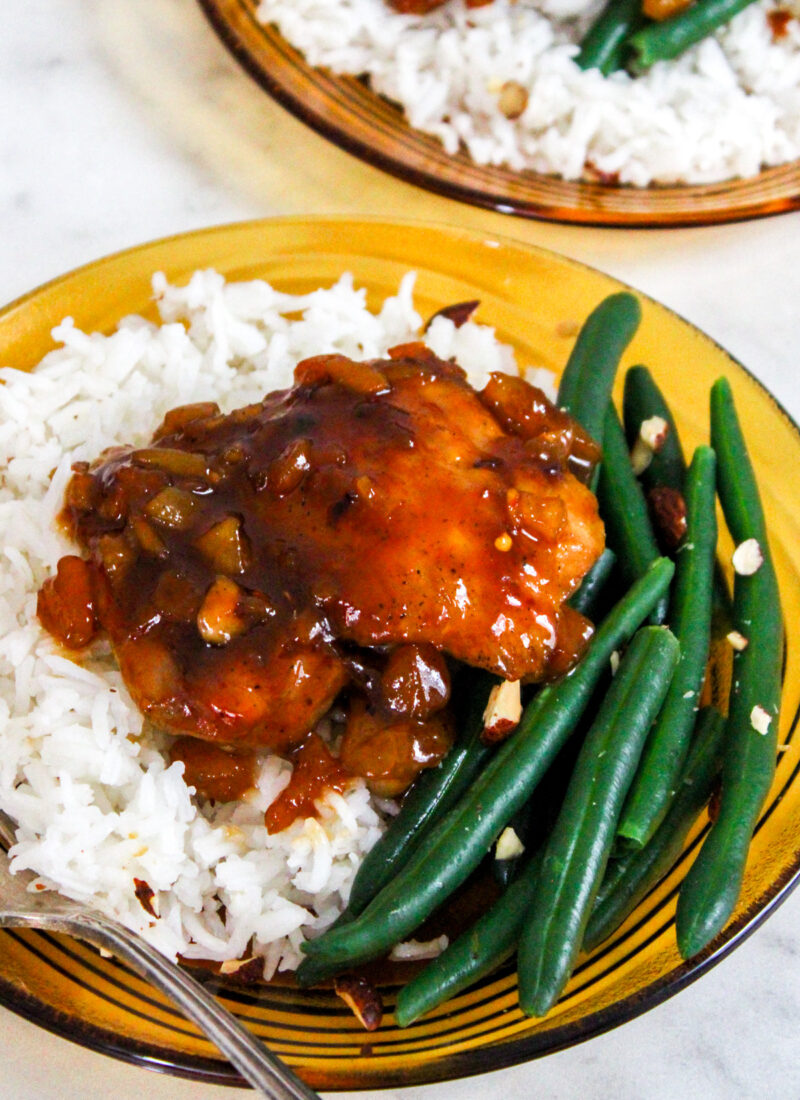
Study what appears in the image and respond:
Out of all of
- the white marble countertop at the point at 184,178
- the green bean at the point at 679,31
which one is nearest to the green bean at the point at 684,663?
the white marble countertop at the point at 184,178

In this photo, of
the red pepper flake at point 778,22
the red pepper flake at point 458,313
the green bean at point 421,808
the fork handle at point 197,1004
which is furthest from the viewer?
the red pepper flake at point 778,22

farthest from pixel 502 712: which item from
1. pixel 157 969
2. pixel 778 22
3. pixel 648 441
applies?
pixel 778 22

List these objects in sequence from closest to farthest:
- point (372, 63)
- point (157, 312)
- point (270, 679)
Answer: point (270, 679) < point (157, 312) < point (372, 63)

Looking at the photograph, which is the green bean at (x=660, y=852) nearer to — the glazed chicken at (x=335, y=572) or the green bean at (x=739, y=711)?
the green bean at (x=739, y=711)

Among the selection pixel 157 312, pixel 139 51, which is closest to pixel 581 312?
pixel 157 312

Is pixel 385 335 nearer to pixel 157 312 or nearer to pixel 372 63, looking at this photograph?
pixel 157 312

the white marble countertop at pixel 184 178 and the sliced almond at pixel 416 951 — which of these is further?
the white marble countertop at pixel 184 178

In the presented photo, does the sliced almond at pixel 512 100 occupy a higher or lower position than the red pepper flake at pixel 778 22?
lower
